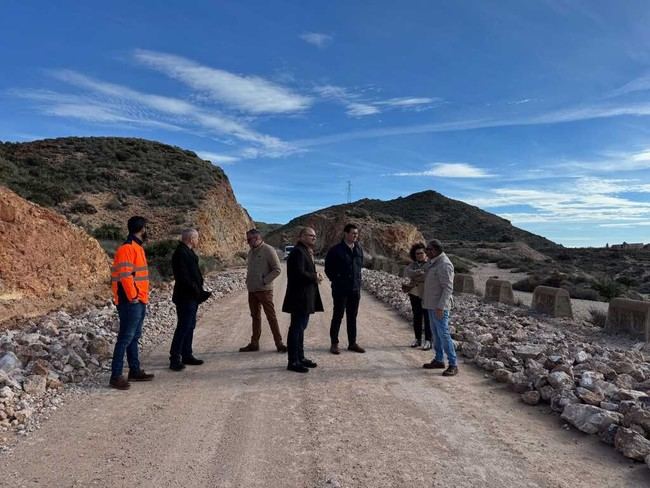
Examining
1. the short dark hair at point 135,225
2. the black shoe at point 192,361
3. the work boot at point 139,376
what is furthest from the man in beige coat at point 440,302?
the short dark hair at point 135,225

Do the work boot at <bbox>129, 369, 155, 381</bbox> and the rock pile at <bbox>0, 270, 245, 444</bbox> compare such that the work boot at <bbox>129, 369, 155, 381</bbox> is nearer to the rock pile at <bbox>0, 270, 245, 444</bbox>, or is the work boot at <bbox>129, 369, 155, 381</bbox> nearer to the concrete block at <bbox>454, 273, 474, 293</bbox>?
the rock pile at <bbox>0, 270, 245, 444</bbox>

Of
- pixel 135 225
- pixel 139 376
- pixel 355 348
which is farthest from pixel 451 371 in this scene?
pixel 135 225

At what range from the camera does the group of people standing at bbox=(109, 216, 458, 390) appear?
600cm

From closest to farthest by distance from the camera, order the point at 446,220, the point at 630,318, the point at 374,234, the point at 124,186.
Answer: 1. the point at 630,318
2. the point at 124,186
3. the point at 374,234
4. the point at 446,220

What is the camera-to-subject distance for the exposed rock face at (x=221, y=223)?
33.3 m

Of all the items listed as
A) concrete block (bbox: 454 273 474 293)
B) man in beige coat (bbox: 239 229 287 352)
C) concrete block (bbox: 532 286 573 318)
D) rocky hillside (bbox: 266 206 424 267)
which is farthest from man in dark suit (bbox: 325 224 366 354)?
rocky hillside (bbox: 266 206 424 267)

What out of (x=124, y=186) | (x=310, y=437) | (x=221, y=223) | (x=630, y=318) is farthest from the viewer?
(x=221, y=223)

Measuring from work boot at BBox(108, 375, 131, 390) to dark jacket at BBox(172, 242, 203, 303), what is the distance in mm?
1326

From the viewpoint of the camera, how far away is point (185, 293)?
23.0 ft

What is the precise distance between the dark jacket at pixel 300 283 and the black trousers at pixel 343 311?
963mm

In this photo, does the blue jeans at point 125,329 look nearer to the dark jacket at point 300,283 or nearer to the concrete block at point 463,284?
the dark jacket at point 300,283

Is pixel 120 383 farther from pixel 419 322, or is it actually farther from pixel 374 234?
pixel 374 234

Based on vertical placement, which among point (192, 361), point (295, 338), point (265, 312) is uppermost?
point (265, 312)

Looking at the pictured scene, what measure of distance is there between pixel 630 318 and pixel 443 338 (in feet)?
20.4
